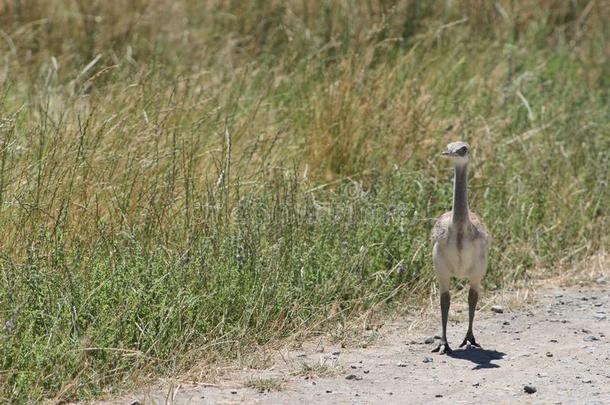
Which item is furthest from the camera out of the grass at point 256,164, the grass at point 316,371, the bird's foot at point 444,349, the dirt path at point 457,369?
the bird's foot at point 444,349

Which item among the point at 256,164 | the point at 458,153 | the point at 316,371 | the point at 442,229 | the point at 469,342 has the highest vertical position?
the point at 458,153

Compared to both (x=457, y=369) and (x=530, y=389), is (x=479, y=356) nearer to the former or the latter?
(x=457, y=369)

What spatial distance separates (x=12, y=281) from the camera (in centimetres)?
654

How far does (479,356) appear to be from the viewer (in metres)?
7.02

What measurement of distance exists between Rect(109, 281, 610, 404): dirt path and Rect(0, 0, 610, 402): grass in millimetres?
311

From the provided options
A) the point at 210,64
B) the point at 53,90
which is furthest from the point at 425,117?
the point at 53,90

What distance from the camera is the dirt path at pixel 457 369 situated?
6.20m

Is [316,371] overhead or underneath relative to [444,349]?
overhead

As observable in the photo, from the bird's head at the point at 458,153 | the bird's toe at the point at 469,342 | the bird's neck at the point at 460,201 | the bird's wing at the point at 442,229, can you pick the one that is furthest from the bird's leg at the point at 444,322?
the bird's head at the point at 458,153

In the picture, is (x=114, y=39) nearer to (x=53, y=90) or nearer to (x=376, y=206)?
(x=53, y=90)

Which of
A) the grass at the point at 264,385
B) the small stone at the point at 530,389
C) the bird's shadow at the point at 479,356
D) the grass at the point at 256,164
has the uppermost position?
the grass at the point at 256,164

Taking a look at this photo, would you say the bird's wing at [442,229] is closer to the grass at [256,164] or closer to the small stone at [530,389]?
the grass at [256,164]

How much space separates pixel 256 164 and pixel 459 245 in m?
2.18

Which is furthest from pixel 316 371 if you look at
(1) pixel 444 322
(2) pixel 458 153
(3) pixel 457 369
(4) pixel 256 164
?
(4) pixel 256 164
